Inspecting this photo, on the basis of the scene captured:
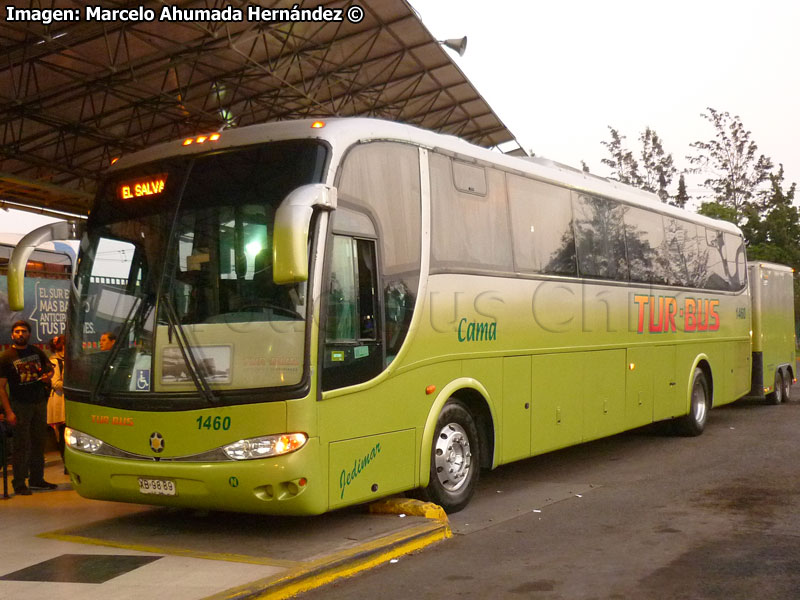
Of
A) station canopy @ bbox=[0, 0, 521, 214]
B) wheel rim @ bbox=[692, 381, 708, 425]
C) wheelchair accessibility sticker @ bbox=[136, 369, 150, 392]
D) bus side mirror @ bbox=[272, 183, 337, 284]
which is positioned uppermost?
station canopy @ bbox=[0, 0, 521, 214]

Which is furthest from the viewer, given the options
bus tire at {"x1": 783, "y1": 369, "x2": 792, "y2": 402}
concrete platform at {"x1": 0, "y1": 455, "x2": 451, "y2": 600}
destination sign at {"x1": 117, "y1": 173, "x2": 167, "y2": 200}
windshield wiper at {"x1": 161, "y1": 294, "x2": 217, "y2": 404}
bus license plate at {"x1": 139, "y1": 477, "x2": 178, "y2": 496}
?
bus tire at {"x1": 783, "y1": 369, "x2": 792, "y2": 402}

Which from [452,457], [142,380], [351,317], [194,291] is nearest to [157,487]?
[142,380]

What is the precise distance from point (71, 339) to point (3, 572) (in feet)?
6.39

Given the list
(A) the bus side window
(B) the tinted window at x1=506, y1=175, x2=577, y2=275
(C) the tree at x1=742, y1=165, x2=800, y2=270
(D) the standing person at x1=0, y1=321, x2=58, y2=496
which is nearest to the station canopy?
(D) the standing person at x1=0, y1=321, x2=58, y2=496

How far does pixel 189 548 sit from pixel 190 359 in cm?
147

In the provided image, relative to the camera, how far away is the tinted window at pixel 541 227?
9.56 m

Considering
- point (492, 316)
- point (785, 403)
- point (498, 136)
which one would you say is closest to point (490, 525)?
point (492, 316)

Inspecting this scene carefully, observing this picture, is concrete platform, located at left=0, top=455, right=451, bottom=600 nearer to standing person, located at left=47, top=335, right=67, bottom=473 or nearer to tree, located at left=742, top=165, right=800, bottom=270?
standing person, located at left=47, top=335, right=67, bottom=473

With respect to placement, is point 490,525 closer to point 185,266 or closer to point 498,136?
point 185,266

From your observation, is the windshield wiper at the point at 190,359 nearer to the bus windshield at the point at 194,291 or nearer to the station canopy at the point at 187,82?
the bus windshield at the point at 194,291

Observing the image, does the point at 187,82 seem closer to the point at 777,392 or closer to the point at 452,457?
the point at 452,457

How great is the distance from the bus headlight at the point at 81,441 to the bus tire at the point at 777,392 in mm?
15232

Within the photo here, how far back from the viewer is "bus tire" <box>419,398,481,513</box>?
8.09 metres

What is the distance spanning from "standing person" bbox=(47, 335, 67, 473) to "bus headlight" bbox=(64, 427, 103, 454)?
3.50 metres
